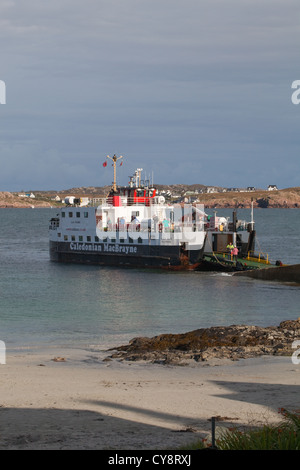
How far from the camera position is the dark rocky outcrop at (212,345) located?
2098 centimetres

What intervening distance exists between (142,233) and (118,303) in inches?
663

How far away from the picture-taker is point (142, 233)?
54625 millimetres

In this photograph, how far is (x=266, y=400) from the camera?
48.4ft

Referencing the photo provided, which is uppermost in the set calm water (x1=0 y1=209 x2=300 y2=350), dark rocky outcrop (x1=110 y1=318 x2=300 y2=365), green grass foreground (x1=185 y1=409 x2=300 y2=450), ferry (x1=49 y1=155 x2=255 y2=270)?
ferry (x1=49 y1=155 x2=255 y2=270)

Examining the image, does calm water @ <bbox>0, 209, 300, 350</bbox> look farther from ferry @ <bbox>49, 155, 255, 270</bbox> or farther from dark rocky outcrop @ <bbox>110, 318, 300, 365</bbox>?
dark rocky outcrop @ <bbox>110, 318, 300, 365</bbox>

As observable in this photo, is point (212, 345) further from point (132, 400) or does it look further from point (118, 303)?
point (118, 303)

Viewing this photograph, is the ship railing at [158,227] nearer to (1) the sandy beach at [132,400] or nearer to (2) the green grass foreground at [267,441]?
(1) the sandy beach at [132,400]

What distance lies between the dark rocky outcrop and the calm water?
2.77 meters

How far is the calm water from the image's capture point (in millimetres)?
28500

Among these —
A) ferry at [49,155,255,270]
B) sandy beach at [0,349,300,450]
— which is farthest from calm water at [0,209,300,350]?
sandy beach at [0,349,300,450]

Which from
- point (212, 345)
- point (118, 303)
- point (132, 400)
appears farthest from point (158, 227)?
point (132, 400)

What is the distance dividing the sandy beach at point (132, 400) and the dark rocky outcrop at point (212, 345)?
815 mm

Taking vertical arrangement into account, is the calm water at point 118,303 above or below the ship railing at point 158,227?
below

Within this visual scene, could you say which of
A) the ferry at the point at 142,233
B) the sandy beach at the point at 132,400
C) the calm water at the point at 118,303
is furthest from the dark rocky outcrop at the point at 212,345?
the ferry at the point at 142,233
